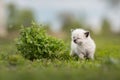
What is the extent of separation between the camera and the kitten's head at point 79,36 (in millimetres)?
14254

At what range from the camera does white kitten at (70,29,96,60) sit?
47.1 ft

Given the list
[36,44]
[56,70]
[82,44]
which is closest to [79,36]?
[82,44]

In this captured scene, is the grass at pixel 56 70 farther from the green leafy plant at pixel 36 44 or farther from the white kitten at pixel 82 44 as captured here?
the green leafy plant at pixel 36 44

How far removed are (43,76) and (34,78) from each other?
262mm

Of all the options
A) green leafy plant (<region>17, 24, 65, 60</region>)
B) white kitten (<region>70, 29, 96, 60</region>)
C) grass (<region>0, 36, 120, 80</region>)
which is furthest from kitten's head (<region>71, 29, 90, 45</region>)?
green leafy plant (<region>17, 24, 65, 60</region>)

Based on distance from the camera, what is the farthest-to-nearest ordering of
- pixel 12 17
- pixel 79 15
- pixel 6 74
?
pixel 79 15 < pixel 12 17 < pixel 6 74

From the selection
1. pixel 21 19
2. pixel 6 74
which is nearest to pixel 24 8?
pixel 21 19

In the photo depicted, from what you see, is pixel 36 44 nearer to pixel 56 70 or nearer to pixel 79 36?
pixel 79 36

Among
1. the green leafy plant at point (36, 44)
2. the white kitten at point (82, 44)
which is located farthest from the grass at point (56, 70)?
the green leafy plant at point (36, 44)

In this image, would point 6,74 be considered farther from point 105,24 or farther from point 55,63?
point 105,24

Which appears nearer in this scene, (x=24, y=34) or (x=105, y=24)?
(x=24, y=34)

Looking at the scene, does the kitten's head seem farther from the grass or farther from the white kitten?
the grass

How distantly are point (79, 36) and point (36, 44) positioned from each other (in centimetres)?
137

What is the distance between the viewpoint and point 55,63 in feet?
45.6
